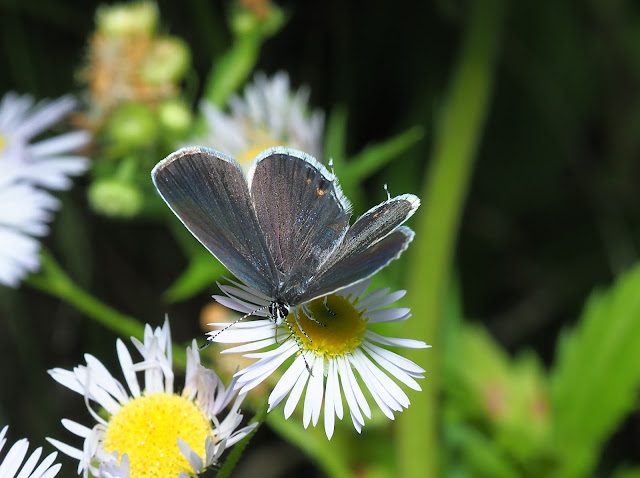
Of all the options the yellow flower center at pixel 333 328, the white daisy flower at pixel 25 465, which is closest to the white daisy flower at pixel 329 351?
the yellow flower center at pixel 333 328

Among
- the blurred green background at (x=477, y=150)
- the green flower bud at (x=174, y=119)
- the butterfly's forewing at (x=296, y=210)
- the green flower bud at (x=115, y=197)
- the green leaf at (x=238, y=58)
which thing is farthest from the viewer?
the blurred green background at (x=477, y=150)

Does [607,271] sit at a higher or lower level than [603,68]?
lower

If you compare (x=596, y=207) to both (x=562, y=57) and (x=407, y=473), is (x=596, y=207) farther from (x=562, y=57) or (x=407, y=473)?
(x=407, y=473)

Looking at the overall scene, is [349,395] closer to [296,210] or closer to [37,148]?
[296,210]

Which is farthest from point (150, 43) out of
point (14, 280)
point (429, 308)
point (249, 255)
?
point (249, 255)

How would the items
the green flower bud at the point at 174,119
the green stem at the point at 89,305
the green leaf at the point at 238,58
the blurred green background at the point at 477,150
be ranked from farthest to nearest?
1. the blurred green background at the point at 477,150
2. the green leaf at the point at 238,58
3. the green flower bud at the point at 174,119
4. the green stem at the point at 89,305

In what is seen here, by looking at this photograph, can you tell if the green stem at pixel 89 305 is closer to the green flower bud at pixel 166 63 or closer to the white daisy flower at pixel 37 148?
the white daisy flower at pixel 37 148

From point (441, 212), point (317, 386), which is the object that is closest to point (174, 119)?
point (441, 212)

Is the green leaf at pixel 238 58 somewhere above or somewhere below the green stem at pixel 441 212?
above
